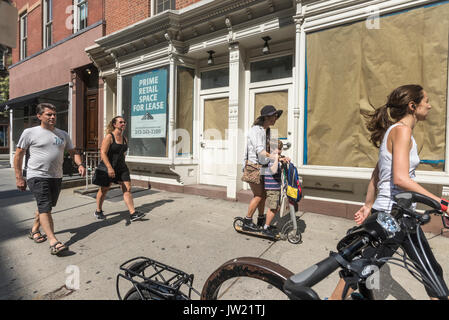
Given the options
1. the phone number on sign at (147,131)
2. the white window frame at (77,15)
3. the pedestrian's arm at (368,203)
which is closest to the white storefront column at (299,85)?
the pedestrian's arm at (368,203)

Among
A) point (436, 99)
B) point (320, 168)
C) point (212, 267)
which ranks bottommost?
point (212, 267)

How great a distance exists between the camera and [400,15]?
13.1ft

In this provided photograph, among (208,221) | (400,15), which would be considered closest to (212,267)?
(208,221)

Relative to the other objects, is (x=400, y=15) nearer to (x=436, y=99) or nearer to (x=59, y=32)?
(x=436, y=99)

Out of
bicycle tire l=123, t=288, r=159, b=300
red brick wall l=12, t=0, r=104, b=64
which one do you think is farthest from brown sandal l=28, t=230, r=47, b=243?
red brick wall l=12, t=0, r=104, b=64

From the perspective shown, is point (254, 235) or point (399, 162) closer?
point (399, 162)

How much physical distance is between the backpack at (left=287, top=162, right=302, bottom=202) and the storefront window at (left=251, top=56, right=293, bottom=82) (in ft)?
9.77

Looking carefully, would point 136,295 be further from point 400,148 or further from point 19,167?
point 19,167

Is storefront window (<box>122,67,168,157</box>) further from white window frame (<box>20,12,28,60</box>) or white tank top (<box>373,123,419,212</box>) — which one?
white window frame (<box>20,12,28,60</box>)

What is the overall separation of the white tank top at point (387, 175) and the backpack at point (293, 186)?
154 cm

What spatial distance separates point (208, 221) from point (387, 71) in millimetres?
3875

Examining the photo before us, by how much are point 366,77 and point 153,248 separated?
4.28 meters

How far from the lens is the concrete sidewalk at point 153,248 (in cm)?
255

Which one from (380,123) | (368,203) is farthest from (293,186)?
(380,123)
